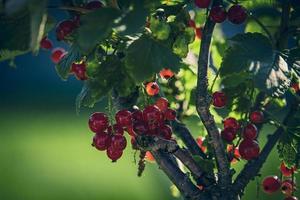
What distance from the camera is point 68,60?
1.40 metres

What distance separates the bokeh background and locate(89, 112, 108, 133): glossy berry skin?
2069 millimetres

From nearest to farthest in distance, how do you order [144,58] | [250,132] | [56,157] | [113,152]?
[144,58] < [113,152] < [250,132] < [56,157]

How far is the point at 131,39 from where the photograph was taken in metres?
1.24

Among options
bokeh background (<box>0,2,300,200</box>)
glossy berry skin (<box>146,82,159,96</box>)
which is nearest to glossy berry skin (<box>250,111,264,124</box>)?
glossy berry skin (<box>146,82,159,96</box>)

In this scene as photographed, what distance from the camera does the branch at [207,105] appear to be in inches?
53.1

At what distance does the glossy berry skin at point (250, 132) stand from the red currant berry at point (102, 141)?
1.19 ft

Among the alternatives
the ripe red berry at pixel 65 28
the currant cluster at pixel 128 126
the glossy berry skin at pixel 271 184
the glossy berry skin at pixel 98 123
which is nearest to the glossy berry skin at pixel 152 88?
the currant cluster at pixel 128 126

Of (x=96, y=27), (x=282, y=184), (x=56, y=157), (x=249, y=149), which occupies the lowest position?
(x=56, y=157)

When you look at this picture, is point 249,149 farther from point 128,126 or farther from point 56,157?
point 56,157

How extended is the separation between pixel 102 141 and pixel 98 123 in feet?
0.22

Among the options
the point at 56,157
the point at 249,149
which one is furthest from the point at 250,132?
the point at 56,157

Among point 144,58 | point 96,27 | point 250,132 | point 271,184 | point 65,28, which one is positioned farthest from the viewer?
point 271,184

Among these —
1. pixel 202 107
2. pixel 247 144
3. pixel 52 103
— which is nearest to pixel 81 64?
pixel 202 107

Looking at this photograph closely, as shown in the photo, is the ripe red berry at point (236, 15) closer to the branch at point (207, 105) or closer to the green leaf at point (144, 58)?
the branch at point (207, 105)
